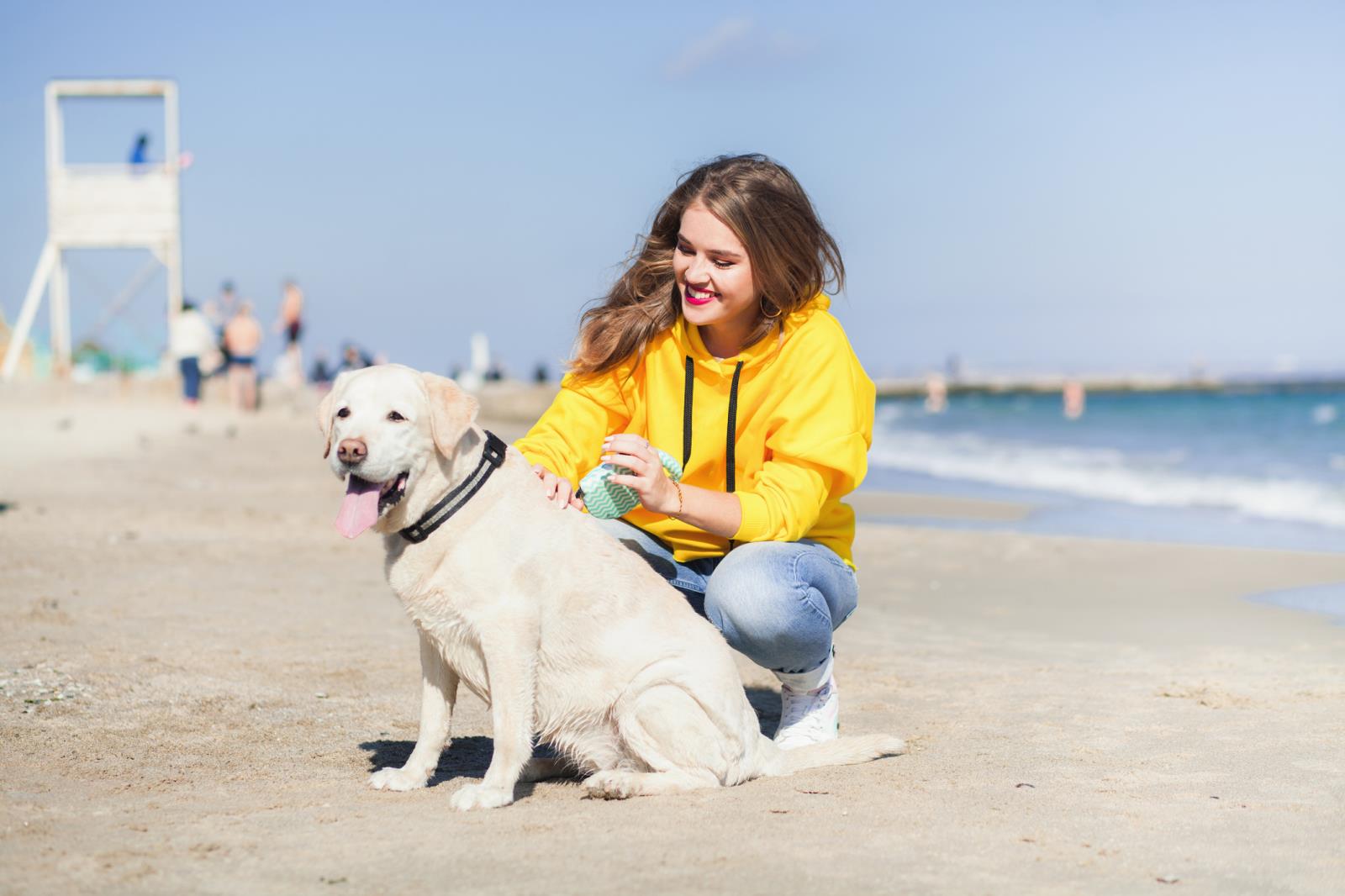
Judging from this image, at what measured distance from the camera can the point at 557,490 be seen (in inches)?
155

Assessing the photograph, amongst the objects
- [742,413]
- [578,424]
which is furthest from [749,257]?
[578,424]

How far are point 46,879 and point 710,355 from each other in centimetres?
252

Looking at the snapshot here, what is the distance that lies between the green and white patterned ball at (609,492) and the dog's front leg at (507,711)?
51 centimetres

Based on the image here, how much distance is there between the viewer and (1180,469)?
71.8ft

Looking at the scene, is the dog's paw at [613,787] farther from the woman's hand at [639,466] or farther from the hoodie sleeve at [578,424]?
the hoodie sleeve at [578,424]

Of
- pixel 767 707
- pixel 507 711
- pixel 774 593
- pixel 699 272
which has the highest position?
pixel 699 272

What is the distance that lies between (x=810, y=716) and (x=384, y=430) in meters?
1.86

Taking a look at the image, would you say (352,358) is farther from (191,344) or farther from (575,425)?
(575,425)

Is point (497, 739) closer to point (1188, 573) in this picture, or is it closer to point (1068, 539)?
point (1188, 573)

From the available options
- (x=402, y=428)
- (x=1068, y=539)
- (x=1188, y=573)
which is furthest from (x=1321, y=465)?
(x=402, y=428)

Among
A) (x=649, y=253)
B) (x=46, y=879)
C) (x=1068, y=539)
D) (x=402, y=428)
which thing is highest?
(x=649, y=253)

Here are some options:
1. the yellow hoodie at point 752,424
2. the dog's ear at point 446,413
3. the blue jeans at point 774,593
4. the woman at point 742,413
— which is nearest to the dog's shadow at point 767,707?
the woman at point 742,413

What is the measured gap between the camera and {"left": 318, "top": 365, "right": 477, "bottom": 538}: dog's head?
346 centimetres

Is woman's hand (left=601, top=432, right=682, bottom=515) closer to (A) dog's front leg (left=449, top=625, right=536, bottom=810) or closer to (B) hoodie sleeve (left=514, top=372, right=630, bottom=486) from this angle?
(A) dog's front leg (left=449, top=625, right=536, bottom=810)
